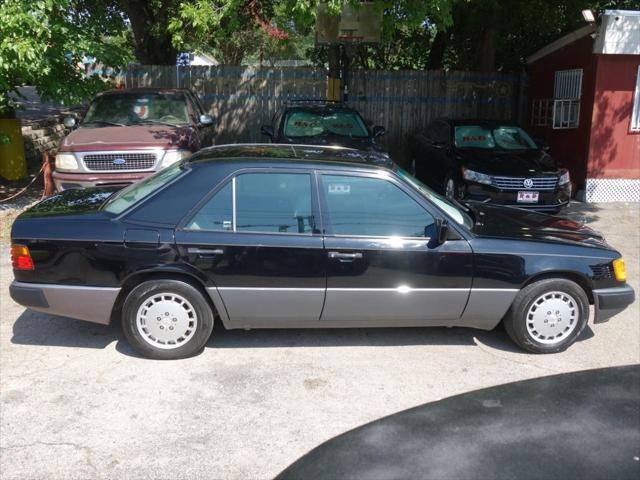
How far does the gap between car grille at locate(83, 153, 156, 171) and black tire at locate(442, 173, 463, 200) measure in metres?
Result: 4.60

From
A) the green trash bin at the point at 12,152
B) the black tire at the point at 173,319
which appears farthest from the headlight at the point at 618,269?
the green trash bin at the point at 12,152

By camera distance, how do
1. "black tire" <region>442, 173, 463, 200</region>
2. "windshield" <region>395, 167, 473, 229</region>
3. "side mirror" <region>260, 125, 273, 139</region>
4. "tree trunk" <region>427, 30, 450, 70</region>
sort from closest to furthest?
"windshield" <region>395, 167, 473, 229</region>
"black tire" <region>442, 173, 463, 200</region>
"side mirror" <region>260, 125, 273, 139</region>
"tree trunk" <region>427, 30, 450, 70</region>

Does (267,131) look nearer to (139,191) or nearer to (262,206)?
(139,191)

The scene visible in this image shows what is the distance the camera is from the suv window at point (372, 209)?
15.5 feet

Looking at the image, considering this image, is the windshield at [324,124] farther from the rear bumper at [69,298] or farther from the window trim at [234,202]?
the rear bumper at [69,298]

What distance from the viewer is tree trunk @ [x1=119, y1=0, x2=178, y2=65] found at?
548 inches

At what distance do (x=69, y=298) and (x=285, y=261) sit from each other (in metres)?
1.63

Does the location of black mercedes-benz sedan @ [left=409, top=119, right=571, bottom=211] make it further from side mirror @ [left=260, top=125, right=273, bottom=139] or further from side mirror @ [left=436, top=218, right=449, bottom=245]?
side mirror @ [left=436, top=218, right=449, bottom=245]

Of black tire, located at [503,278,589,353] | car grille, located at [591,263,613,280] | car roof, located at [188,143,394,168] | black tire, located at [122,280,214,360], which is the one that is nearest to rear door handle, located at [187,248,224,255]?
black tire, located at [122,280,214,360]

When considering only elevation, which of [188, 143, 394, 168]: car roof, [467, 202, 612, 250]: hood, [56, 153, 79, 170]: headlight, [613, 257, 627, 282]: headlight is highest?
[188, 143, 394, 168]: car roof

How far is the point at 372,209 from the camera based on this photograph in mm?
4781

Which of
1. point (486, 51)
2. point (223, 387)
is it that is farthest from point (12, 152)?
point (486, 51)

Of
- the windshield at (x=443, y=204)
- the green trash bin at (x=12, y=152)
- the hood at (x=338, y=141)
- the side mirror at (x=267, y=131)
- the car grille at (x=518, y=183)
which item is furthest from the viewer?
the green trash bin at (x=12, y=152)

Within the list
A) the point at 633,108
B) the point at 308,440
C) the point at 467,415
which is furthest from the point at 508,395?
the point at 633,108
